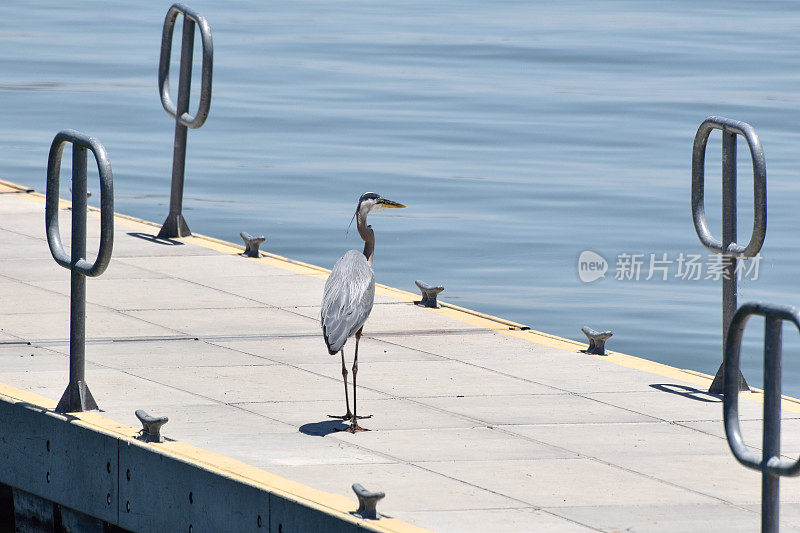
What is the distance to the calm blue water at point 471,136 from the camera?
1593 centimetres

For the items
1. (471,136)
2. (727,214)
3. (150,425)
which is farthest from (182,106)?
(471,136)

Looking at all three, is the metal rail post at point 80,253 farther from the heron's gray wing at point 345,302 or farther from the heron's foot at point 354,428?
the heron's foot at point 354,428

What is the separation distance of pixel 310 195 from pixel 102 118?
5.87 m

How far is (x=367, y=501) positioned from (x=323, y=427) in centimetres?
156

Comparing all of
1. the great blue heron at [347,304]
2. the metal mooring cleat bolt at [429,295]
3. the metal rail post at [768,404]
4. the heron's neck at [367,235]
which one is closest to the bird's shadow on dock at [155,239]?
the metal mooring cleat bolt at [429,295]

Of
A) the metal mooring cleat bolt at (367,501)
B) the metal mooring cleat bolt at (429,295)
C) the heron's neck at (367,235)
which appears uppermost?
the heron's neck at (367,235)

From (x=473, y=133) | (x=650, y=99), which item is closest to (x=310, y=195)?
(x=473, y=133)

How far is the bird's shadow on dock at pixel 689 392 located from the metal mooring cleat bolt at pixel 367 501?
288cm

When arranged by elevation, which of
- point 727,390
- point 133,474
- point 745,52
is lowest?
point 133,474

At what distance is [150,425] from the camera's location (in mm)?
7449

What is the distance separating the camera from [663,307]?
15.0 meters

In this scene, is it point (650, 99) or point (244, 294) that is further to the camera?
point (650, 99)

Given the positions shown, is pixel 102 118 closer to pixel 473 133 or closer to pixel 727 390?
pixel 473 133

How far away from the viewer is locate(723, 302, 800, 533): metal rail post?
5.71 meters
